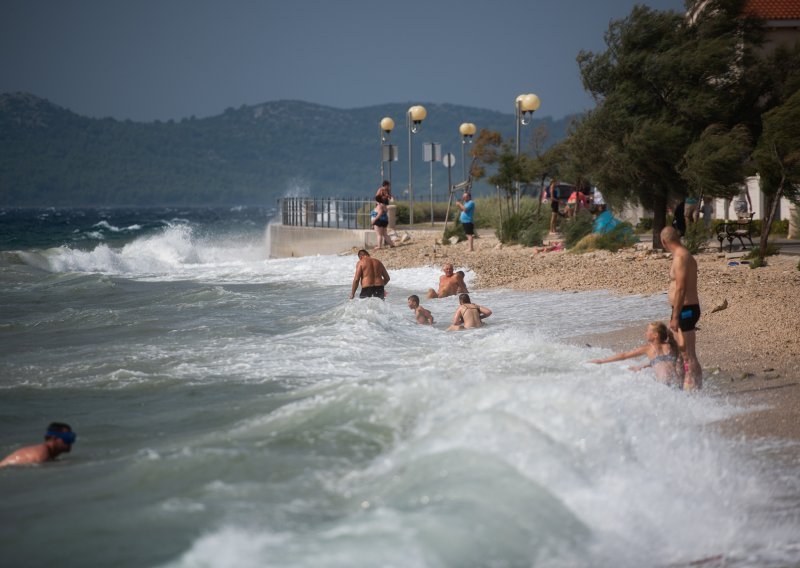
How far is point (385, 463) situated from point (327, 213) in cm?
2643

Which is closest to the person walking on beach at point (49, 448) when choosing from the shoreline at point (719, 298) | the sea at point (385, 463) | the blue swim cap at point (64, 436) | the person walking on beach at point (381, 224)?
the blue swim cap at point (64, 436)

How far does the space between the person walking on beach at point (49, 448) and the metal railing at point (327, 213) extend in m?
24.2

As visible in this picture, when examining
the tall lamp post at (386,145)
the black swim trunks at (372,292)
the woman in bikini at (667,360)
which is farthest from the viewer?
the tall lamp post at (386,145)

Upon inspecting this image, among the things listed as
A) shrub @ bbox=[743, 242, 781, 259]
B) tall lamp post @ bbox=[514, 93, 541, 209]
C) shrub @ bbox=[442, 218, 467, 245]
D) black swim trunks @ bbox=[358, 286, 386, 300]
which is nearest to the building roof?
tall lamp post @ bbox=[514, 93, 541, 209]

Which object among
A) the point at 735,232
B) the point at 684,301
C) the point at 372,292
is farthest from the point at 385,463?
the point at 735,232

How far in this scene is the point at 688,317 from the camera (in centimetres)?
876

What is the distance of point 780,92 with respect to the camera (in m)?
19.7

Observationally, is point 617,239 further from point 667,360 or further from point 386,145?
point 667,360

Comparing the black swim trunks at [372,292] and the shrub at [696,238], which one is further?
the shrub at [696,238]

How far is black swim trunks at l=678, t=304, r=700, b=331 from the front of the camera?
28.7 ft

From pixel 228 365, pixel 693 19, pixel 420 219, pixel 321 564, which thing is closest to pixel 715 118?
pixel 693 19

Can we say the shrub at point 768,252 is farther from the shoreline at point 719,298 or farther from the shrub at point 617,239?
the shrub at point 617,239

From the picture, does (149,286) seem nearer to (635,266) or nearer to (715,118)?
(635,266)

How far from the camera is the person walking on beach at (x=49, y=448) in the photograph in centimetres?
765
